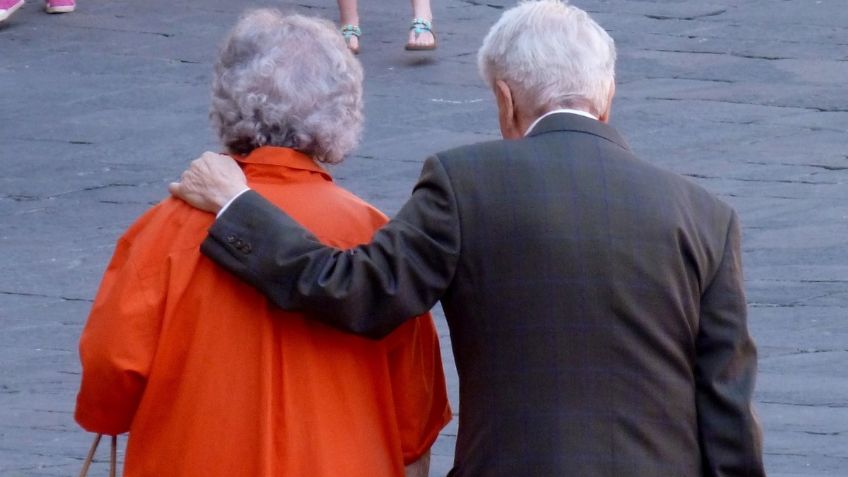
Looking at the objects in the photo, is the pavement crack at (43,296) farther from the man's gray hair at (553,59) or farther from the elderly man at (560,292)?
the man's gray hair at (553,59)

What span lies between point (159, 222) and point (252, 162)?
0.17m

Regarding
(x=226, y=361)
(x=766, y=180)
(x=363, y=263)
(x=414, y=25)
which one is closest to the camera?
(x=363, y=263)

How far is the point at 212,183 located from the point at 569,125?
55 centimetres

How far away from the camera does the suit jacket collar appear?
2254 mm

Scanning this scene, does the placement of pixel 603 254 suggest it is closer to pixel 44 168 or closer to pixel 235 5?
pixel 44 168

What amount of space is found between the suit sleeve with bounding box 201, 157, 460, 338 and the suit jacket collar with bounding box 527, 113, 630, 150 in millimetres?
172

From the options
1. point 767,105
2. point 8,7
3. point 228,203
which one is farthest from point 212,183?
point 8,7

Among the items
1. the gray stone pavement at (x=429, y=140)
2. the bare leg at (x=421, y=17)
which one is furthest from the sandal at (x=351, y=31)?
the bare leg at (x=421, y=17)

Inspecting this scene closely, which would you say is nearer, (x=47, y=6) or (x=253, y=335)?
(x=253, y=335)

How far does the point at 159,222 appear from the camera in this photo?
90.9 inches

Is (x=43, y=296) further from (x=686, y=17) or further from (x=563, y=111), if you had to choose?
(x=686, y=17)

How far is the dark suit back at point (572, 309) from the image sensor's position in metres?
2.17

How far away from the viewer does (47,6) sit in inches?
314

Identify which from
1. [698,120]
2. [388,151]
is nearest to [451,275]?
[388,151]
